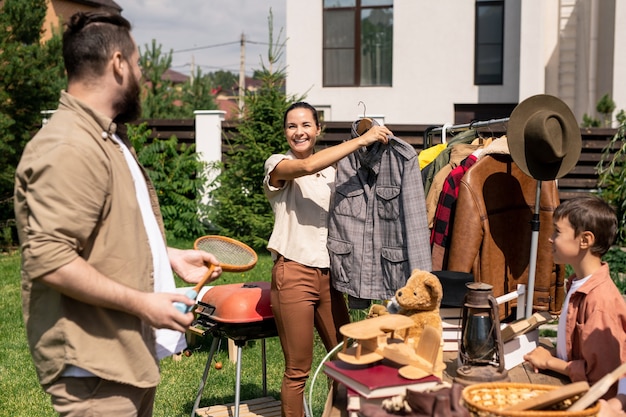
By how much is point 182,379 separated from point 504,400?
4.07m

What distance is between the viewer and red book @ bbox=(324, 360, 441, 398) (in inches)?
89.4

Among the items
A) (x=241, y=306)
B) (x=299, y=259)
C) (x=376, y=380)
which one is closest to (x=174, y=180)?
(x=241, y=306)

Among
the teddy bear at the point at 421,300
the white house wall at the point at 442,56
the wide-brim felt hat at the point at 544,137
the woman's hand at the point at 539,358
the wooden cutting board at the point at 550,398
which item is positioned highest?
the white house wall at the point at 442,56

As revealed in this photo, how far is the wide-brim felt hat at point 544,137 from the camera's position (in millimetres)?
3734

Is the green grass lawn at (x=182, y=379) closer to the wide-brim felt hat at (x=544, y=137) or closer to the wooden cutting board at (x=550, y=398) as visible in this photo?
the wide-brim felt hat at (x=544, y=137)

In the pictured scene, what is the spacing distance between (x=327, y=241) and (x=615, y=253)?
223 inches

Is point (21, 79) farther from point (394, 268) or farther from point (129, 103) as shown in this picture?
point (129, 103)

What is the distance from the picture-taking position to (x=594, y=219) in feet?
8.75

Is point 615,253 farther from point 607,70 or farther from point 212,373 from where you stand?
point 607,70

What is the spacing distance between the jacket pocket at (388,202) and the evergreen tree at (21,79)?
25.3 feet

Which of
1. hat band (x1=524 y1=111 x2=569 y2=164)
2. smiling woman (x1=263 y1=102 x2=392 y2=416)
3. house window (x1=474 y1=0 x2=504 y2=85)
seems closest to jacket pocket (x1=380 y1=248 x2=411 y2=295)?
smiling woman (x1=263 y1=102 x2=392 y2=416)

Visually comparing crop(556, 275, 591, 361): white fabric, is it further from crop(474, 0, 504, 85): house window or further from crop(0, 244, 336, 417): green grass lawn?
crop(474, 0, 504, 85): house window

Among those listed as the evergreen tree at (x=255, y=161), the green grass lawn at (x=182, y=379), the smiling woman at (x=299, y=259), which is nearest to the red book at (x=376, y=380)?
the smiling woman at (x=299, y=259)

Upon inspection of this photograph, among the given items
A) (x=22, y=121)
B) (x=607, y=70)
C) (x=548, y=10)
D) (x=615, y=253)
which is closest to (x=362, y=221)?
(x=615, y=253)
